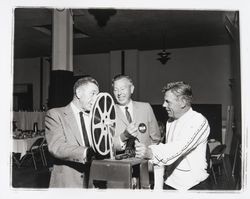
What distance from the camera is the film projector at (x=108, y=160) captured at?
5.45 feet

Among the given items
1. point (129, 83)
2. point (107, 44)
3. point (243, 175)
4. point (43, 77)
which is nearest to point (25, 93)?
point (43, 77)

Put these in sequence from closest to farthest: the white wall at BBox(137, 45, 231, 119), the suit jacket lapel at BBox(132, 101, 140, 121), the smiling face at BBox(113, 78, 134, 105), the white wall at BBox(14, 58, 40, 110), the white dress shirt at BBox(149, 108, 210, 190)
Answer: the white dress shirt at BBox(149, 108, 210, 190) → the smiling face at BBox(113, 78, 134, 105) → the suit jacket lapel at BBox(132, 101, 140, 121) → the white wall at BBox(137, 45, 231, 119) → the white wall at BBox(14, 58, 40, 110)

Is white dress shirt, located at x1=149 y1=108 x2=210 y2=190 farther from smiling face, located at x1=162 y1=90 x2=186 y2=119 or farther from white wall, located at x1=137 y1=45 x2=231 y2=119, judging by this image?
white wall, located at x1=137 y1=45 x2=231 y2=119

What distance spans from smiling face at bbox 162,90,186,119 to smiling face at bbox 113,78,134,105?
0.38 metres

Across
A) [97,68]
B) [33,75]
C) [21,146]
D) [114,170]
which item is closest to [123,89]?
[114,170]

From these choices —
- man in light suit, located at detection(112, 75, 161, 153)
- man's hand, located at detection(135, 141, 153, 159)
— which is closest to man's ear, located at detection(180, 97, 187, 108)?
man in light suit, located at detection(112, 75, 161, 153)

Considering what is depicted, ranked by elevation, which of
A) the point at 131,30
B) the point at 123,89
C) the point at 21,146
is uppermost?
the point at 131,30

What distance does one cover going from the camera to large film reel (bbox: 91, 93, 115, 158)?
5.70 feet

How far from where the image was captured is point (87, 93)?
1.94m

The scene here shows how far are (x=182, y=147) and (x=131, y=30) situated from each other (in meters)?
4.77

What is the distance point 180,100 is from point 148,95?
628 cm

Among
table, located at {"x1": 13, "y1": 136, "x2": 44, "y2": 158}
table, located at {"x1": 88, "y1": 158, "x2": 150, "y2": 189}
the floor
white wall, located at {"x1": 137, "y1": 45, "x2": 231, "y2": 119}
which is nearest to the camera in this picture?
table, located at {"x1": 88, "y1": 158, "x2": 150, "y2": 189}

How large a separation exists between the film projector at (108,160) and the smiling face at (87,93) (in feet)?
0.48

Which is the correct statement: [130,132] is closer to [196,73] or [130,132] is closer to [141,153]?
[141,153]
